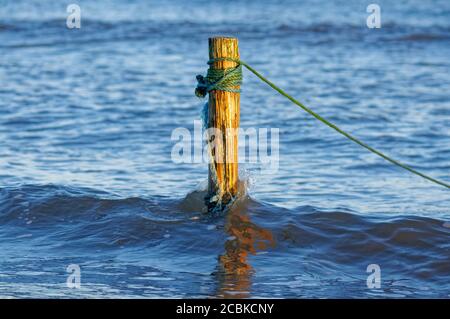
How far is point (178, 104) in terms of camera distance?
47.2 ft

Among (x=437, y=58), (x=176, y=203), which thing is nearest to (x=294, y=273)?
(x=176, y=203)

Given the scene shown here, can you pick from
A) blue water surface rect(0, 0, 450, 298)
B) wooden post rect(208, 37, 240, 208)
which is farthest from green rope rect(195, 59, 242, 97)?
blue water surface rect(0, 0, 450, 298)

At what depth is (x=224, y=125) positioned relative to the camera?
750 centimetres

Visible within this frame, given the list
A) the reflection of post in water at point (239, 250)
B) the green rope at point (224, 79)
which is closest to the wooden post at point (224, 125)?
the green rope at point (224, 79)

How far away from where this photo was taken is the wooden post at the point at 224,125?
7.39 meters

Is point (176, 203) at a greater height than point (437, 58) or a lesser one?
lesser

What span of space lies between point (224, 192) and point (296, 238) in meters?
0.83

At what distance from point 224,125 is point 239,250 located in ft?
3.80

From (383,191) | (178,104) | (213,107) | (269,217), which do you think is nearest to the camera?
(213,107)

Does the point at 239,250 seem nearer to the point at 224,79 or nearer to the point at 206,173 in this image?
the point at 224,79

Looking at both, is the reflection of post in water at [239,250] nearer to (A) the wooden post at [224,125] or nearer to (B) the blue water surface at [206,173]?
(B) the blue water surface at [206,173]

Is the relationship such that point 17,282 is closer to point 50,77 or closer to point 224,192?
point 224,192

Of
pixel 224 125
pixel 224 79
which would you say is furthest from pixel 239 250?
pixel 224 79

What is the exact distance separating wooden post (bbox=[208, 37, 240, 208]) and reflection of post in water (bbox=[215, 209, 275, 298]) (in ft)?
1.15
